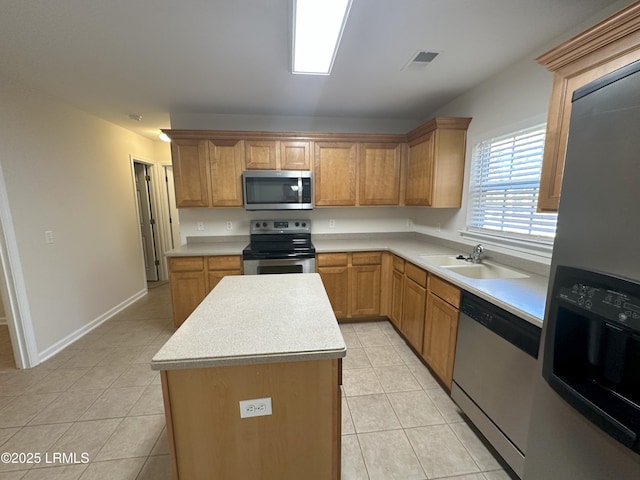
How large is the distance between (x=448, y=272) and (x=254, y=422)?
5.20ft

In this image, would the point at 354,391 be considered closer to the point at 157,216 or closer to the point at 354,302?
the point at 354,302

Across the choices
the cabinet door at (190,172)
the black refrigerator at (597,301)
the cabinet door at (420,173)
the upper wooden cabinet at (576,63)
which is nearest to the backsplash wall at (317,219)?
the cabinet door at (190,172)

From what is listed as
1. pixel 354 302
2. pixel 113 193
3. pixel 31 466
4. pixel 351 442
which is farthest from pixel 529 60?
pixel 113 193

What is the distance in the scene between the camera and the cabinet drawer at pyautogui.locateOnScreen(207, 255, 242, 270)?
283 cm

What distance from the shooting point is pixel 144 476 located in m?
1.39

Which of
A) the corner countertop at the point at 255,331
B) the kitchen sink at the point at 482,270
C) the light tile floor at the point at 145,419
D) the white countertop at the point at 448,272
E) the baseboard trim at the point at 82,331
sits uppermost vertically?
the white countertop at the point at 448,272

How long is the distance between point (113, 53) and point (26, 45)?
50 cm

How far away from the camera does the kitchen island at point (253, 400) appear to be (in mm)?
941

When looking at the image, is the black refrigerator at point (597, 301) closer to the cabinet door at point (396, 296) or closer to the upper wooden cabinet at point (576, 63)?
the upper wooden cabinet at point (576, 63)

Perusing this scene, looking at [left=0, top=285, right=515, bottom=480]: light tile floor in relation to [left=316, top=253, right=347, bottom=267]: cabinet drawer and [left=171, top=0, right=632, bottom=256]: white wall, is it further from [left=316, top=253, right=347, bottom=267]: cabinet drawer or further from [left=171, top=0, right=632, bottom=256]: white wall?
[left=171, top=0, right=632, bottom=256]: white wall

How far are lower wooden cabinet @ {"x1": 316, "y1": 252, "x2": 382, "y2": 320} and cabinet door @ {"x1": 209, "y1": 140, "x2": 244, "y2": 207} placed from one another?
123 cm

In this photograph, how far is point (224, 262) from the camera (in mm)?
2846

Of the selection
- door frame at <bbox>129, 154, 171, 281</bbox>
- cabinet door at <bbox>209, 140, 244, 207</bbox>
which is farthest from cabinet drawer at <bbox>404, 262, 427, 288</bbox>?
door frame at <bbox>129, 154, 171, 281</bbox>

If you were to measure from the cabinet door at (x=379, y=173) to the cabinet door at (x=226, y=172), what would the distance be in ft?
4.68
